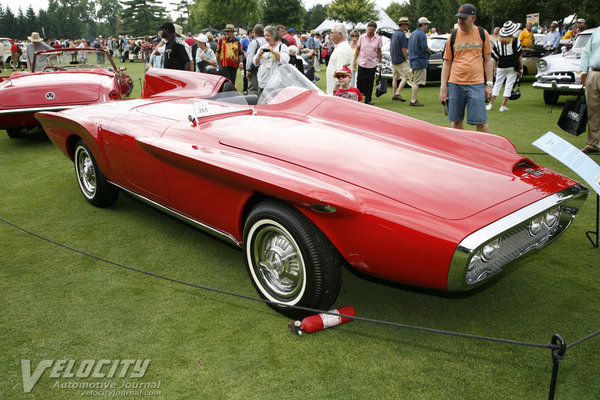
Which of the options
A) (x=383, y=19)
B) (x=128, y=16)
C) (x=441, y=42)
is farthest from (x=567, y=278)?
(x=128, y=16)

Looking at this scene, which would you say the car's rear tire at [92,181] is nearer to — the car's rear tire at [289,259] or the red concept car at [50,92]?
the car's rear tire at [289,259]

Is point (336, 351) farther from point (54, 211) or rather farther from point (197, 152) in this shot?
point (54, 211)

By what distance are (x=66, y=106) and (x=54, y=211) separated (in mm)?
2799

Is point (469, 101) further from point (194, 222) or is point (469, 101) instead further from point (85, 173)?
point (85, 173)

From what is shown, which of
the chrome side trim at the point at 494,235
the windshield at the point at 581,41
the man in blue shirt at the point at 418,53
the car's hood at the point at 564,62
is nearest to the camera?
the chrome side trim at the point at 494,235

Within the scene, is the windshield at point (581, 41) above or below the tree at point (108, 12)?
below

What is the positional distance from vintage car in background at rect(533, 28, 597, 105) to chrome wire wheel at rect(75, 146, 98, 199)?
804 cm

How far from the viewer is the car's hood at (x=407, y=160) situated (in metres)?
2.20

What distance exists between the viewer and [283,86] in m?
3.65

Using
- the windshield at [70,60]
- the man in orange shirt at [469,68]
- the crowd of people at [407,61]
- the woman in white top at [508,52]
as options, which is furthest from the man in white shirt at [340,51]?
the windshield at [70,60]

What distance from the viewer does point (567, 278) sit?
3.01 m

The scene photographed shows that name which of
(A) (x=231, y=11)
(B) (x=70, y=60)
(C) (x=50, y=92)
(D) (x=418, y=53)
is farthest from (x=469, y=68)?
(A) (x=231, y=11)

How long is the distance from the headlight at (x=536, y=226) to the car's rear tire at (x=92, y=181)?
330 cm

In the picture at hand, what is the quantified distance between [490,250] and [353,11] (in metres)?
53.4
